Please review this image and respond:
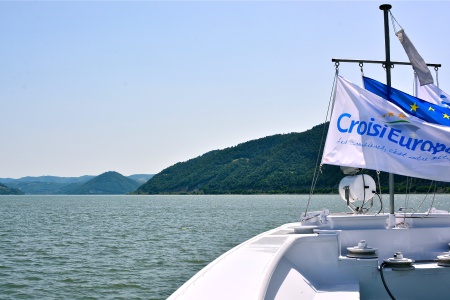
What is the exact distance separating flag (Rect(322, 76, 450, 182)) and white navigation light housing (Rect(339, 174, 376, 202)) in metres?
1.30

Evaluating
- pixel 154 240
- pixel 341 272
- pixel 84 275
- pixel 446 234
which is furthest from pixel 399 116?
pixel 154 240

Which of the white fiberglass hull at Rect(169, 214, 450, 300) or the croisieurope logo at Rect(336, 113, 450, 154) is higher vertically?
the croisieurope logo at Rect(336, 113, 450, 154)

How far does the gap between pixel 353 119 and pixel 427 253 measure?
2913 mm

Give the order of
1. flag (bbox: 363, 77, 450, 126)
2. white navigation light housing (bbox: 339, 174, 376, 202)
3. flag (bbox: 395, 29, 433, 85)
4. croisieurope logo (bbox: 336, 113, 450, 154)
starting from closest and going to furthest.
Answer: croisieurope logo (bbox: 336, 113, 450, 154) < flag (bbox: 363, 77, 450, 126) < flag (bbox: 395, 29, 433, 85) < white navigation light housing (bbox: 339, 174, 376, 202)

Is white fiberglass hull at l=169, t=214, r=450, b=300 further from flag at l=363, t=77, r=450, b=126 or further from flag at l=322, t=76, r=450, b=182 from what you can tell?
flag at l=363, t=77, r=450, b=126

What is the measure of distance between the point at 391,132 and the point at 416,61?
6.49 ft

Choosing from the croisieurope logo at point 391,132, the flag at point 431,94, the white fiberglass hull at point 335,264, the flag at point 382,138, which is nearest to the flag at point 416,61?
the flag at point 431,94

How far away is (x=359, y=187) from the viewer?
11086 mm

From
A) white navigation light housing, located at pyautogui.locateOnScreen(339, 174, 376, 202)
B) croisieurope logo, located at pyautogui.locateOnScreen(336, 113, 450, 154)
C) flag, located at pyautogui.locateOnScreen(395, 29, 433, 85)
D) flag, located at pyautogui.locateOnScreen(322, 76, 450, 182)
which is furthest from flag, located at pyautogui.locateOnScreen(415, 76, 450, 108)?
white navigation light housing, located at pyautogui.locateOnScreen(339, 174, 376, 202)

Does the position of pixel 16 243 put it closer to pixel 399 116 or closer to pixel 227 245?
pixel 227 245

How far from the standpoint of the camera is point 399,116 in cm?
980

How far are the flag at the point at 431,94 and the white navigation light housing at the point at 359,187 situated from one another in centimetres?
216

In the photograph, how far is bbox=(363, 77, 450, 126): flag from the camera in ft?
33.8

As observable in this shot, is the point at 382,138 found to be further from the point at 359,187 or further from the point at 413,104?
the point at 359,187
